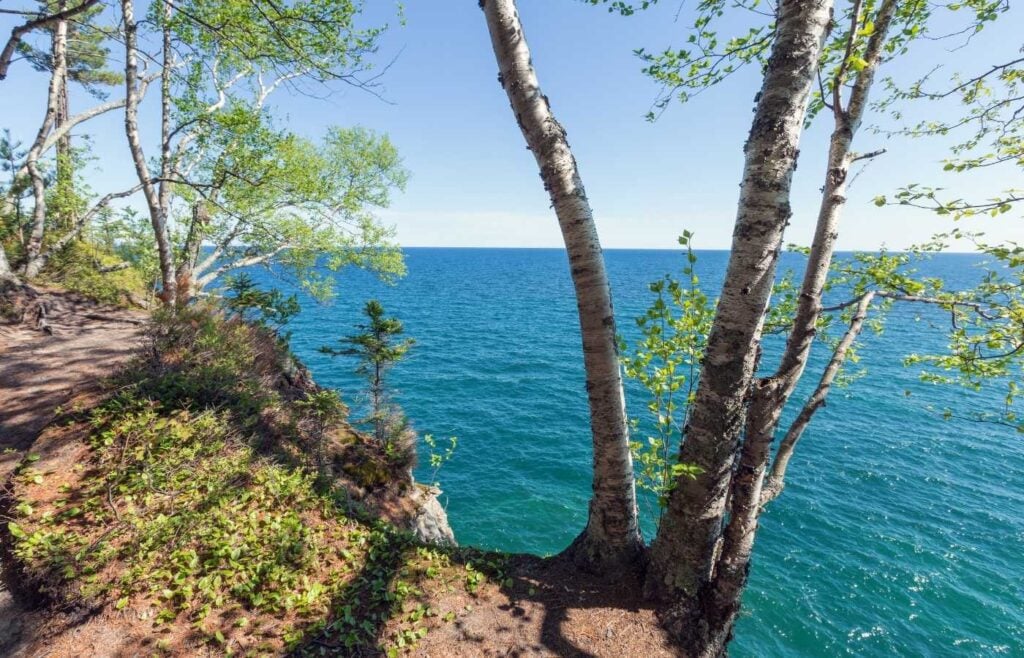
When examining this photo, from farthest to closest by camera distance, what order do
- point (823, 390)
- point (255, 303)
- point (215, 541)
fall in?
point (255, 303), point (215, 541), point (823, 390)

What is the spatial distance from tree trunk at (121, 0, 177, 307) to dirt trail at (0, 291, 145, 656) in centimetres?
204

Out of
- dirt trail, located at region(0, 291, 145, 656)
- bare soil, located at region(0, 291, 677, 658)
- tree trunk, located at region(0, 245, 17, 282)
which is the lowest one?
bare soil, located at region(0, 291, 677, 658)

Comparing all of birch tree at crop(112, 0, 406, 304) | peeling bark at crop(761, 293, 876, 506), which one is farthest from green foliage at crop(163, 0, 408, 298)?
peeling bark at crop(761, 293, 876, 506)

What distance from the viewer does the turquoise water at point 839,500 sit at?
1189cm

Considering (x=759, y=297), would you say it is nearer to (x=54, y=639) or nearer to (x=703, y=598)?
(x=703, y=598)

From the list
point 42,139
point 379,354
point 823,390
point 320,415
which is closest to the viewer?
point 823,390

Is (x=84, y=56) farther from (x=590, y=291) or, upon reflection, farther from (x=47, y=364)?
(x=590, y=291)

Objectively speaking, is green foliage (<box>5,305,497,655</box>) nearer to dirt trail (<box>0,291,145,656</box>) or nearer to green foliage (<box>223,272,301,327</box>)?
dirt trail (<box>0,291,145,656</box>)

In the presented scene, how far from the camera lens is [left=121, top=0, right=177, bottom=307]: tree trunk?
9.47 metres

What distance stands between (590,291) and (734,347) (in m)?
1.64

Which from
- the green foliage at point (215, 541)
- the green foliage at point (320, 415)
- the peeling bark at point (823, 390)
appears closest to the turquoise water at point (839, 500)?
the peeling bark at point (823, 390)

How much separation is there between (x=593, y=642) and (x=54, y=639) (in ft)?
19.6

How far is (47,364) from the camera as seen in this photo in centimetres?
918

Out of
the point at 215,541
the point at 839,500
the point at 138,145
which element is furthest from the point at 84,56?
the point at 839,500
